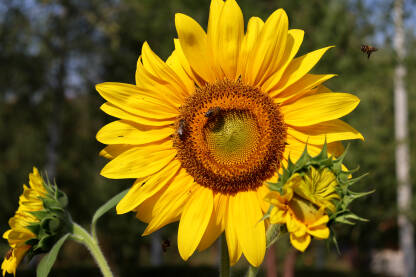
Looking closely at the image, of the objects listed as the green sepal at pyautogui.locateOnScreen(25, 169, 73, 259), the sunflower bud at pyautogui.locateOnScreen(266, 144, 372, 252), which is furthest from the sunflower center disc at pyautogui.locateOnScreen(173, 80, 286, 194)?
the green sepal at pyautogui.locateOnScreen(25, 169, 73, 259)

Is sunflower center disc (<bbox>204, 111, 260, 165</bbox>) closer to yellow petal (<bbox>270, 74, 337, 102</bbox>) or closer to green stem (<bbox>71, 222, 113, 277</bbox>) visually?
yellow petal (<bbox>270, 74, 337, 102</bbox>)

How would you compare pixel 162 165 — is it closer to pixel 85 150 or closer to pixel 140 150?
pixel 140 150

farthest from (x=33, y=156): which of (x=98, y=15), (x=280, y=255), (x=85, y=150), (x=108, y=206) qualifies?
(x=108, y=206)

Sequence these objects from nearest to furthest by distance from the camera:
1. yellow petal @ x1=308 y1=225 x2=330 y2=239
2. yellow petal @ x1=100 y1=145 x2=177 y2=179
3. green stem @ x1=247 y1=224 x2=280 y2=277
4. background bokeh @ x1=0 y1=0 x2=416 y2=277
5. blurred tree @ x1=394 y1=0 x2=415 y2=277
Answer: yellow petal @ x1=308 y1=225 x2=330 y2=239
green stem @ x1=247 y1=224 x2=280 y2=277
yellow petal @ x1=100 y1=145 x2=177 y2=179
background bokeh @ x1=0 y1=0 x2=416 y2=277
blurred tree @ x1=394 y1=0 x2=415 y2=277

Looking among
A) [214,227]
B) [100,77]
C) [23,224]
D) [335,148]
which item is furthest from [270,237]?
[100,77]

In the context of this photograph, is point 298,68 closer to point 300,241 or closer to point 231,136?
point 231,136

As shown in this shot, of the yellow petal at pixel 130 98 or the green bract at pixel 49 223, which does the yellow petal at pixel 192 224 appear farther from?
the green bract at pixel 49 223
